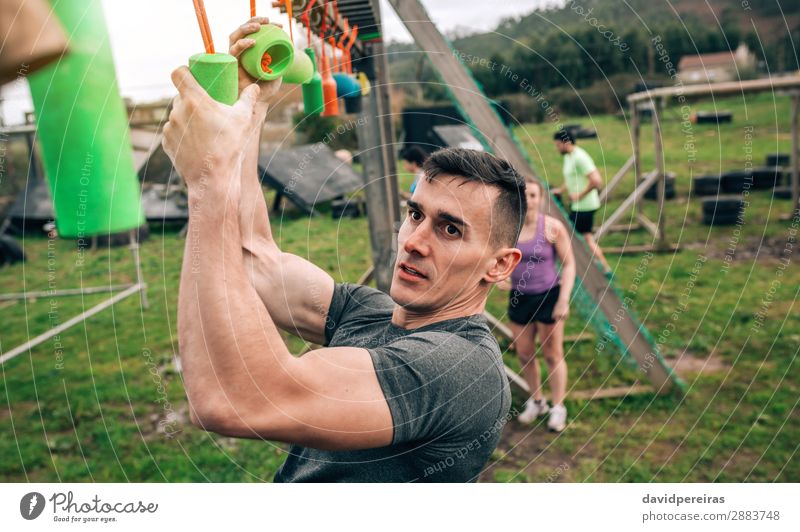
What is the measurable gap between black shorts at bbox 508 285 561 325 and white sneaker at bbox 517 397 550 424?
1.56ft

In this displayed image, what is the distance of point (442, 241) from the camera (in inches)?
53.5

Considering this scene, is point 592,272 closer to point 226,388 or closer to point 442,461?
point 442,461

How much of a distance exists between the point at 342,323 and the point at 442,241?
0.34 meters

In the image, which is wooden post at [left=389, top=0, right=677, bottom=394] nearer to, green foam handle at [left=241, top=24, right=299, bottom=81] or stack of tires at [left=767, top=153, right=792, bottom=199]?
green foam handle at [left=241, top=24, right=299, bottom=81]

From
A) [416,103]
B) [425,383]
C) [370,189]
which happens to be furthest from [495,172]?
[416,103]

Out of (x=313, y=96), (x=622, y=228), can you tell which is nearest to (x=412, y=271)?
(x=313, y=96)

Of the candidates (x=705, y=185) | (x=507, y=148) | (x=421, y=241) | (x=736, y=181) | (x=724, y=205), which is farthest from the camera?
(x=705, y=185)

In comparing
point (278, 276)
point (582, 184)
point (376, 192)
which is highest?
point (278, 276)

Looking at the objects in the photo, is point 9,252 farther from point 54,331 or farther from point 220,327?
point 220,327

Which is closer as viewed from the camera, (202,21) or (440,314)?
(202,21)

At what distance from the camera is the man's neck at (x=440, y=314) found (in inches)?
55.4

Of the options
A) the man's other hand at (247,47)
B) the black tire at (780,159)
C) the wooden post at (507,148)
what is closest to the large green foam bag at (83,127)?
the man's other hand at (247,47)

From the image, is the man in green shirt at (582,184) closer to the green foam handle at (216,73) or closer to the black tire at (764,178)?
the black tire at (764,178)
